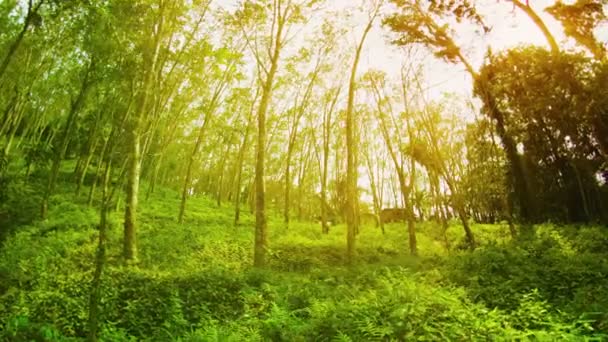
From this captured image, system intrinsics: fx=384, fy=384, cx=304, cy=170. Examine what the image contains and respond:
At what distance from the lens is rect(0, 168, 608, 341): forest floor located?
7.56m

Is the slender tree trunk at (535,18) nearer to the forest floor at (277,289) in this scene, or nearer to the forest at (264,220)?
the forest at (264,220)

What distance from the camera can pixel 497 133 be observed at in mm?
24500

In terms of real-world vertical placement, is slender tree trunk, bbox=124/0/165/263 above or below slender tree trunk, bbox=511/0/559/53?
below

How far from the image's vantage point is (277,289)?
11.0 meters

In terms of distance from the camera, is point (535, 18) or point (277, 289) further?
point (535, 18)

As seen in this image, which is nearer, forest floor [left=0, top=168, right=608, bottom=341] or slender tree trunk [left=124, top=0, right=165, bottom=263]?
forest floor [left=0, top=168, right=608, bottom=341]

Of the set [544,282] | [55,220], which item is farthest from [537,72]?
[55,220]

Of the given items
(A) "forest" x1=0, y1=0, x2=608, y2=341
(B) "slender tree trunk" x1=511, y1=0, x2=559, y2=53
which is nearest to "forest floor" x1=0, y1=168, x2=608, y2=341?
(A) "forest" x1=0, y1=0, x2=608, y2=341

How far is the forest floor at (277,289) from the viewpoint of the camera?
24.8 feet

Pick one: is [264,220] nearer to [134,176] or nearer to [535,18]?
[134,176]

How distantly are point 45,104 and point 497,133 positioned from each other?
98.3 feet

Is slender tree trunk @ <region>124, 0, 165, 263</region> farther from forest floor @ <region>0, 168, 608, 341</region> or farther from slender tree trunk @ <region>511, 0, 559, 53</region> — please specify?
slender tree trunk @ <region>511, 0, 559, 53</region>

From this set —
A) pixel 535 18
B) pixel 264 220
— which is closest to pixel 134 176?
pixel 264 220

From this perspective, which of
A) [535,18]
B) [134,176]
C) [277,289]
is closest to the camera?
[277,289]
